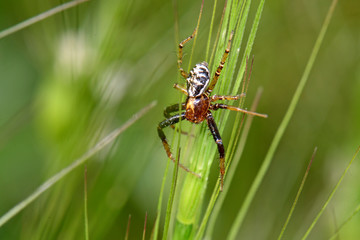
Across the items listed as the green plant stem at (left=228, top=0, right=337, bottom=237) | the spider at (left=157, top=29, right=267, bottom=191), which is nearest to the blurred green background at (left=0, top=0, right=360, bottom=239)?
the spider at (left=157, top=29, right=267, bottom=191)

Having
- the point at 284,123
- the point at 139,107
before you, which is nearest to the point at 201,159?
the point at 284,123

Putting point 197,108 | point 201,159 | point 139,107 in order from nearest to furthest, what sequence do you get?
1. point 201,159
2. point 197,108
3. point 139,107

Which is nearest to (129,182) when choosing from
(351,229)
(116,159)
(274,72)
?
(116,159)

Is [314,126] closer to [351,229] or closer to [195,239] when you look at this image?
[351,229]

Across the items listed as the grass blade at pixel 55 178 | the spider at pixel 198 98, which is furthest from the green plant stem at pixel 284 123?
the grass blade at pixel 55 178

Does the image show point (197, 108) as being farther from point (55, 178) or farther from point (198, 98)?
point (55, 178)

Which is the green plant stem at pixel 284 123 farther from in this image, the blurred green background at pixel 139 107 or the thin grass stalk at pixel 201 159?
the blurred green background at pixel 139 107
